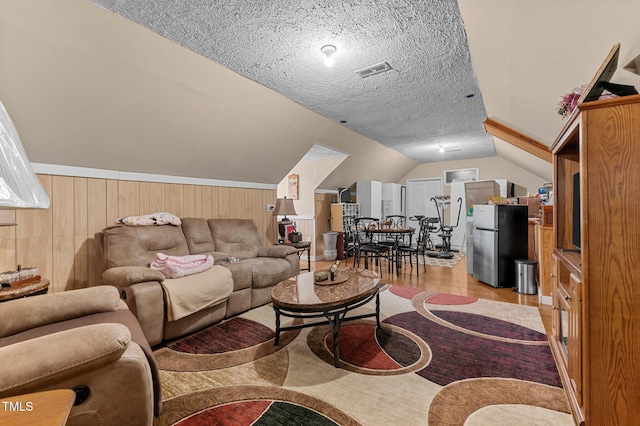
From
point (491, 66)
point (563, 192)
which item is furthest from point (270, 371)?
point (491, 66)

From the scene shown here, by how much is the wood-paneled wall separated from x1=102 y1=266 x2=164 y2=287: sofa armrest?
2.56 feet

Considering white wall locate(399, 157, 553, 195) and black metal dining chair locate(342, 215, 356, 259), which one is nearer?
black metal dining chair locate(342, 215, 356, 259)

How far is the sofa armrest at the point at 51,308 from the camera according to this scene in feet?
4.94

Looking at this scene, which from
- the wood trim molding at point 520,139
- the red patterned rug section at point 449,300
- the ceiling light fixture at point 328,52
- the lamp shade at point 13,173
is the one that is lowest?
the red patterned rug section at point 449,300

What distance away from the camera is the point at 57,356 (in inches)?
37.7

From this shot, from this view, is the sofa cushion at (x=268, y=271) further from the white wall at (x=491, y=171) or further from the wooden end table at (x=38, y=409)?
the white wall at (x=491, y=171)

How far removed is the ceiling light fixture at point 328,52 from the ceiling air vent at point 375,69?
464mm

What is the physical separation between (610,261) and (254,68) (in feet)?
9.99

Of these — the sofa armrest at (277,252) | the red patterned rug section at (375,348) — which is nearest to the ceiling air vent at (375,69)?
the sofa armrest at (277,252)

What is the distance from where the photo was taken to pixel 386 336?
8.20 ft

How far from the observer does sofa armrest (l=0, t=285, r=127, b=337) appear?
1506mm

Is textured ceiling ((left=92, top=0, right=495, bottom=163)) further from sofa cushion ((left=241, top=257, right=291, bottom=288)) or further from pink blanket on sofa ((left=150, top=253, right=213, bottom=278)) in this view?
sofa cushion ((left=241, top=257, right=291, bottom=288))

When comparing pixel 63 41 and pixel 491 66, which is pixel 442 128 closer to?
pixel 491 66

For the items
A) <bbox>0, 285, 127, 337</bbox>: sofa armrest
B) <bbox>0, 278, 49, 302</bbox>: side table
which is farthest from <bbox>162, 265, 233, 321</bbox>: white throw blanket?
<bbox>0, 278, 49, 302</bbox>: side table
